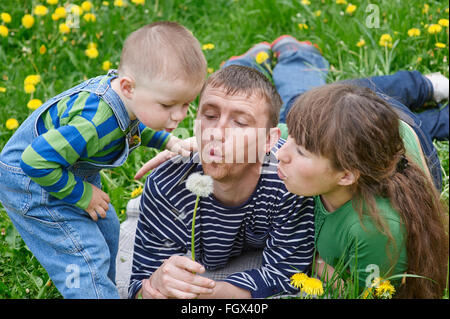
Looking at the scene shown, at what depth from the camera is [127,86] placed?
1.67m

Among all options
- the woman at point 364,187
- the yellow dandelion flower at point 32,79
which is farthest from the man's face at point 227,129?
the yellow dandelion flower at point 32,79

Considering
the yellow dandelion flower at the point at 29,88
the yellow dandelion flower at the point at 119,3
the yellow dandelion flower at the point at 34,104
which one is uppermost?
the yellow dandelion flower at the point at 119,3

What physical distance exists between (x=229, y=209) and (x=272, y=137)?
296mm

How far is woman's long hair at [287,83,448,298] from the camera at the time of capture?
1.68 meters

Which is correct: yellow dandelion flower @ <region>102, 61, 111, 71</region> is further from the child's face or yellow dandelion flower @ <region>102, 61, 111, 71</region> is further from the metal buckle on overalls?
the child's face

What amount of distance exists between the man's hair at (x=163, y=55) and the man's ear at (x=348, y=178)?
1.74ft

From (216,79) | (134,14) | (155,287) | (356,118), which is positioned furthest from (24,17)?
(356,118)

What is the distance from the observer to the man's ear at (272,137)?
1.88m

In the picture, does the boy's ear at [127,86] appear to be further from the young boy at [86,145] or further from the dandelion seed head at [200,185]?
the dandelion seed head at [200,185]

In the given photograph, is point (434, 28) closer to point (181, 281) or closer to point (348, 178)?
point (348, 178)

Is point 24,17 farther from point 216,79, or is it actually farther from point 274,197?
point 274,197

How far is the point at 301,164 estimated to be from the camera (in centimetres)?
175

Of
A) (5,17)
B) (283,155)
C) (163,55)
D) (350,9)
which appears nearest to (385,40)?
(350,9)

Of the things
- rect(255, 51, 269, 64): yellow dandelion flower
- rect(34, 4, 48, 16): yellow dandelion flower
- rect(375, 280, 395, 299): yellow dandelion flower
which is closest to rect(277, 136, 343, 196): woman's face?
rect(375, 280, 395, 299): yellow dandelion flower
